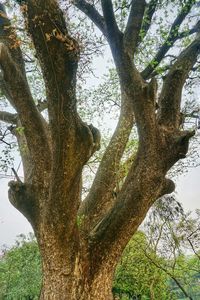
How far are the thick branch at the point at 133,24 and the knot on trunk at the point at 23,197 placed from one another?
3237 mm

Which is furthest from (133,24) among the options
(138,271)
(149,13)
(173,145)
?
(138,271)

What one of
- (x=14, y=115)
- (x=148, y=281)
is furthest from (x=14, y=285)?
(x=14, y=115)

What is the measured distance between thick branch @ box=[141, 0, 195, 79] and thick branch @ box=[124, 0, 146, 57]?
23.5 inches

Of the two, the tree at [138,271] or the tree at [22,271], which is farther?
the tree at [22,271]

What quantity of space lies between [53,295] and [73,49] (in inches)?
134

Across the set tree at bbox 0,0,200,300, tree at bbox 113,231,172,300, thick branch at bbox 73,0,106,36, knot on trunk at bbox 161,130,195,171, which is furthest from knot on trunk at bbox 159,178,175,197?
tree at bbox 113,231,172,300

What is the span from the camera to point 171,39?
740 centimetres

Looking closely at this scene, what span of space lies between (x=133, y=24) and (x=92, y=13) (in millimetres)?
1127

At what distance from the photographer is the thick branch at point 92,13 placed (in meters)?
5.43

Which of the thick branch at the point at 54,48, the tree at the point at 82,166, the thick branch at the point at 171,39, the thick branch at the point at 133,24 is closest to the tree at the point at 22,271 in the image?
the tree at the point at 82,166

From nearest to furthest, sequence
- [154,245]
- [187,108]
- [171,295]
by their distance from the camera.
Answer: [187,108]
[154,245]
[171,295]

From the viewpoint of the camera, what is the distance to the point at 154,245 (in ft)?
48.2

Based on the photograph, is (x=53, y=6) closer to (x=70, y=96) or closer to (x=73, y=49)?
(x=73, y=49)

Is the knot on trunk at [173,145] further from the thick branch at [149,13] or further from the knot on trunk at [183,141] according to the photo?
the thick branch at [149,13]
